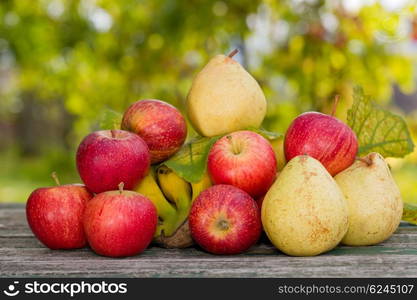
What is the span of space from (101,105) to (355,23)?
195 cm

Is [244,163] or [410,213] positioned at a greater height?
[244,163]

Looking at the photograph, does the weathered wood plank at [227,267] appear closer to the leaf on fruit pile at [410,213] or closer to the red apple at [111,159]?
the red apple at [111,159]

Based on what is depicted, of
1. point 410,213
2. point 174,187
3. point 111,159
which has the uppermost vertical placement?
point 111,159

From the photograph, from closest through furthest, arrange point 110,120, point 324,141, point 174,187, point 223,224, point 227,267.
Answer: point 227,267
point 223,224
point 324,141
point 174,187
point 110,120

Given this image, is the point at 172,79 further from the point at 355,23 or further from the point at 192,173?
the point at 192,173

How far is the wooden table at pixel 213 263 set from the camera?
120 centimetres

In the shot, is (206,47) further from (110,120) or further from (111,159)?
(111,159)

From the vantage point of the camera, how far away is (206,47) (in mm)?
4312

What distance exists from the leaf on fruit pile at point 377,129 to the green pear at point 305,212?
41 cm

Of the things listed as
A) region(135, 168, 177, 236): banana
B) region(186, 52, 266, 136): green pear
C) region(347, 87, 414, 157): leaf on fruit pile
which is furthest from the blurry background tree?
region(135, 168, 177, 236): banana

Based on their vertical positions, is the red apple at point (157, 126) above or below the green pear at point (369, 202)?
above

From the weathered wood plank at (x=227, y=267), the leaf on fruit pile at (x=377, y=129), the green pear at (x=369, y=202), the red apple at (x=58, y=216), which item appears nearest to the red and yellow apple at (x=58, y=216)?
the red apple at (x=58, y=216)

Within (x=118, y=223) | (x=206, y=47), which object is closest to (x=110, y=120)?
(x=118, y=223)

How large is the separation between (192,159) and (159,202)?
0.14 metres
